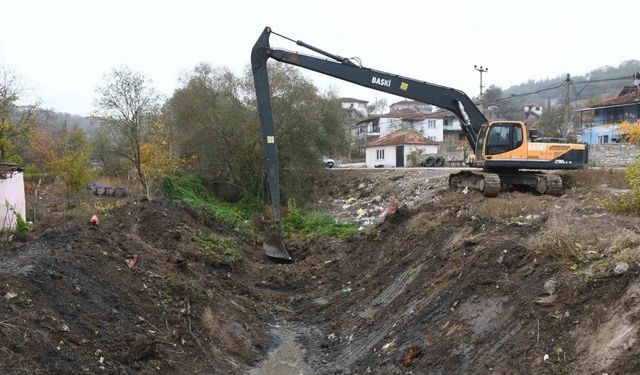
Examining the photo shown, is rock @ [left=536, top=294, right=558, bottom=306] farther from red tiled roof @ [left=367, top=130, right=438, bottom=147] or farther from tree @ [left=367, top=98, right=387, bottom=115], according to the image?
tree @ [left=367, top=98, right=387, bottom=115]

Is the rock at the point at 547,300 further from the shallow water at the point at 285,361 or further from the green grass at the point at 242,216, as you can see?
the green grass at the point at 242,216

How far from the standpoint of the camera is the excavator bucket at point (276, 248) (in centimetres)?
1484

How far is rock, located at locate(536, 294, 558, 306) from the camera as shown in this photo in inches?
227

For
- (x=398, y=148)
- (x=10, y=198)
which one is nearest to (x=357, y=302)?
(x=10, y=198)

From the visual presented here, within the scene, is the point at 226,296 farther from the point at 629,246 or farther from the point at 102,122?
the point at 102,122

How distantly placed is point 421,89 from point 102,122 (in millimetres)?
15154

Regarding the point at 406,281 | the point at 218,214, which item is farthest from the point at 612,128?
the point at 406,281

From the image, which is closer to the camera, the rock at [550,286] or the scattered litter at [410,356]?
the rock at [550,286]

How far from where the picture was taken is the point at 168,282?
9164 millimetres

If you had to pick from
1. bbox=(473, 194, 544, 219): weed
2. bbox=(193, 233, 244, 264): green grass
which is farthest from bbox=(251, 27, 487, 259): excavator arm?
bbox=(473, 194, 544, 219): weed

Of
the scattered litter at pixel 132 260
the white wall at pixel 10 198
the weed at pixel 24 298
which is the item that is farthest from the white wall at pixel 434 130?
the weed at pixel 24 298

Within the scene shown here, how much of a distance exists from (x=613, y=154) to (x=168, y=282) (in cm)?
2384

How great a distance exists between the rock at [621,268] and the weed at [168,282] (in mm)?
6783

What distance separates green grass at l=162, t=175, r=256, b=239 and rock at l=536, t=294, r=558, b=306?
1265 cm
